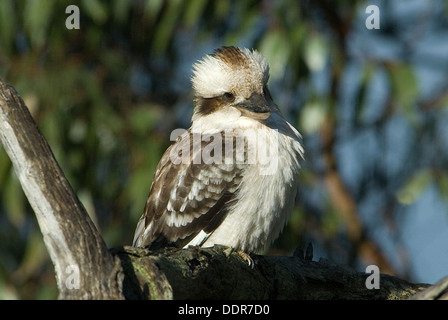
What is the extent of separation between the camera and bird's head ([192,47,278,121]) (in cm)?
346

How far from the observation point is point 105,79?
5520 mm

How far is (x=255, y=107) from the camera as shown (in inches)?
132

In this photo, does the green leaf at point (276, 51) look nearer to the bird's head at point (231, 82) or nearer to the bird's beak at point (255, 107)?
the bird's head at point (231, 82)

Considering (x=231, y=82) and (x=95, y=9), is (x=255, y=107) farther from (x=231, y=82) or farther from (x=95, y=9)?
(x=95, y=9)

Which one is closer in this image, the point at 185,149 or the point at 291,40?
the point at 185,149

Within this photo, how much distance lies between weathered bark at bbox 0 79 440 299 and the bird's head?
2.96 ft

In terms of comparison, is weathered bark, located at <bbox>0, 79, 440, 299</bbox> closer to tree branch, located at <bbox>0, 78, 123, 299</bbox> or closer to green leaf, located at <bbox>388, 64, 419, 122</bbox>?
tree branch, located at <bbox>0, 78, 123, 299</bbox>

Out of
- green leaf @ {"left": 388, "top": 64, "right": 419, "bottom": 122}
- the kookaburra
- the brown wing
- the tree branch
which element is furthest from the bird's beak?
green leaf @ {"left": 388, "top": 64, "right": 419, "bottom": 122}

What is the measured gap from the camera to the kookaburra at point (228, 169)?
10.5 feet

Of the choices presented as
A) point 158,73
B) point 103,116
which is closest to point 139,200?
point 103,116

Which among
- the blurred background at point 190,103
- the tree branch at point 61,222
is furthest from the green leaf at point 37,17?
the tree branch at point 61,222

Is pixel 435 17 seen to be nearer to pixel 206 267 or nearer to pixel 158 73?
pixel 158 73

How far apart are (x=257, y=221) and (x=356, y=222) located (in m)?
2.49
